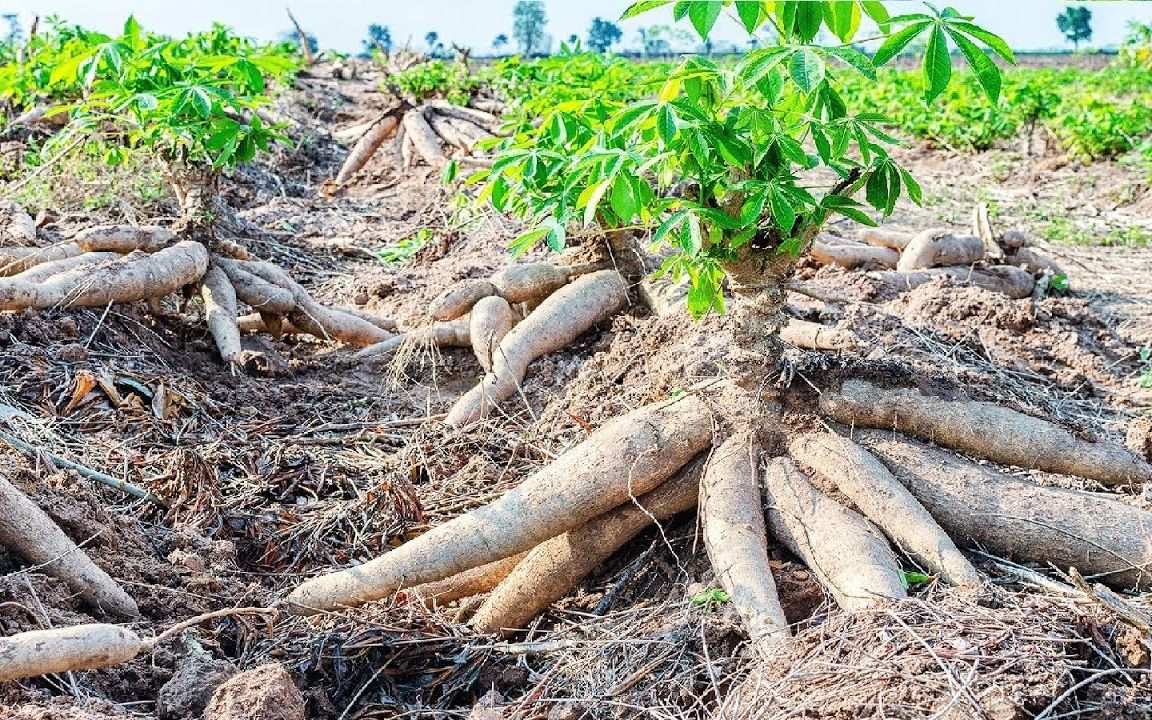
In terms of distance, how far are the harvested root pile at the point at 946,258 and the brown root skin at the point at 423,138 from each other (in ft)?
12.2

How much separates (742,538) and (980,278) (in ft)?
12.7

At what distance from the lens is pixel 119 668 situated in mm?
2451

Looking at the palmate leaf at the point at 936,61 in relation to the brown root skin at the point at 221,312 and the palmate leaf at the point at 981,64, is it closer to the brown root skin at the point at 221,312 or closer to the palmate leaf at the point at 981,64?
the palmate leaf at the point at 981,64

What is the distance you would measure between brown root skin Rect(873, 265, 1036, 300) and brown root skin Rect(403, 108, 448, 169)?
4177 millimetres

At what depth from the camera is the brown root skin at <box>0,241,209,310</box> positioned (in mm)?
4371

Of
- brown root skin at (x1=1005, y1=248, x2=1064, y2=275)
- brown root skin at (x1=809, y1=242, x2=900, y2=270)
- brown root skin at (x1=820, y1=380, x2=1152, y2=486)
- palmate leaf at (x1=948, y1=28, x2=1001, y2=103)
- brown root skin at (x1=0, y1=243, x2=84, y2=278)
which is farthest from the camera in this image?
brown root skin at (x1=1005, y1=248, x2=1064, y2=275)

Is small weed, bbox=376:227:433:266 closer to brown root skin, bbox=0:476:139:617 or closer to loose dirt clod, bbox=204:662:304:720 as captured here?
brown root skin, bbox=0:476:139:617

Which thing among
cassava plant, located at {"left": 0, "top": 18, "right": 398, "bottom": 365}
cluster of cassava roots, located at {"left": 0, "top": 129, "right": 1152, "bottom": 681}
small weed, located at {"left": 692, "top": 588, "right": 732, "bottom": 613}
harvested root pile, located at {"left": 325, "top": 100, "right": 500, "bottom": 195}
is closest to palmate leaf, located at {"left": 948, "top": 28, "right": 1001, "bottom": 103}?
cluster of cassava roots, located at {"left": 0, "top": 129, "right": 1152, "bottom": 681}

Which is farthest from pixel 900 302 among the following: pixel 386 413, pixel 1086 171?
pixel 1086 171

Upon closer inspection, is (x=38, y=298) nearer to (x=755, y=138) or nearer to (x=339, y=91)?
(x=755, y=138)

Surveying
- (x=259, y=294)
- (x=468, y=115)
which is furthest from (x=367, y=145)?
(x=259, y=294)

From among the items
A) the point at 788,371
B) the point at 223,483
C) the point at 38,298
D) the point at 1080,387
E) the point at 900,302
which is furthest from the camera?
the point at 900,302

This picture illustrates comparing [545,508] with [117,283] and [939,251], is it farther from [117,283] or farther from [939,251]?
[939,251]

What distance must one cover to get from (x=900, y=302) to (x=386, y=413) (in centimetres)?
266
